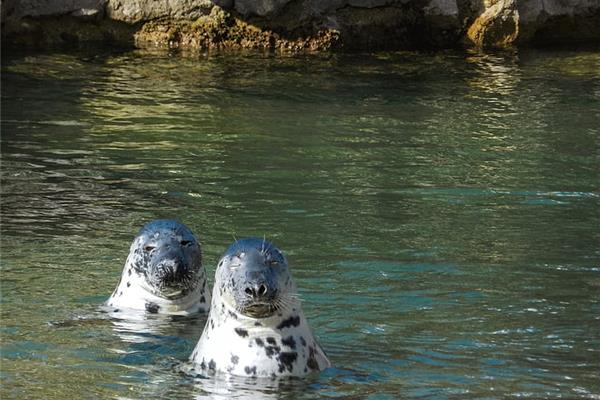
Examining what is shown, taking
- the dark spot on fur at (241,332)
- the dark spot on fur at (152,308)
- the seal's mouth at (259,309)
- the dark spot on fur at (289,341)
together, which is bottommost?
the dark spot on fur at (152,308)

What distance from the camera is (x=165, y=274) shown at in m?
8.37

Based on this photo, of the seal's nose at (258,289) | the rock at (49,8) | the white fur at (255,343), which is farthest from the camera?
the rock at (49,8)

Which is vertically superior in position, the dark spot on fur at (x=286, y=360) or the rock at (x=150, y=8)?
the rock at (x=150, y=8)

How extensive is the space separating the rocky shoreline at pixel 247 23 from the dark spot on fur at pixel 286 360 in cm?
1294

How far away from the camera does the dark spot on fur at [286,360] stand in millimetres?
6828

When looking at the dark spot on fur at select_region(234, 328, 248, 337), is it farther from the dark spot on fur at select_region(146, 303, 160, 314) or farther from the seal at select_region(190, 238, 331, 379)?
the dark spot on fur at select_region(146, 303, 160, 314)

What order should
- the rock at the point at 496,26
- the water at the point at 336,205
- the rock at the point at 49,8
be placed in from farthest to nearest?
the rock at the point at 496,26 < the rock at the point at 49,8 < the water at the point at 336,205

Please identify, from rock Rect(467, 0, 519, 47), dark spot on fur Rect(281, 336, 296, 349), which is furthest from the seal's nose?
rock Rect(467, 0, 519, 47)

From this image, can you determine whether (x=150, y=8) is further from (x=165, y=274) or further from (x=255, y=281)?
(x=255, y=281)

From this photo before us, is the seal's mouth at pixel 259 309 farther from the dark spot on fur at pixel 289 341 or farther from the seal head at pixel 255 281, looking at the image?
the dark spot on fur at pixel 289 341

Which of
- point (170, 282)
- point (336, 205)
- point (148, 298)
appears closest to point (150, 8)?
point (336, 205)

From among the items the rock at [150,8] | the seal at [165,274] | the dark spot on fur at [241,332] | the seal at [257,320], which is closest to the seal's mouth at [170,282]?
the seal at [165,274]

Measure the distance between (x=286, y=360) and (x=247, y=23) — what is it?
13235 millimetres

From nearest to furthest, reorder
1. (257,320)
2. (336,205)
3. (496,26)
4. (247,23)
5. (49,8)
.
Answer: (257,320), (336,205), (49,8), (247,23), (496,26)
